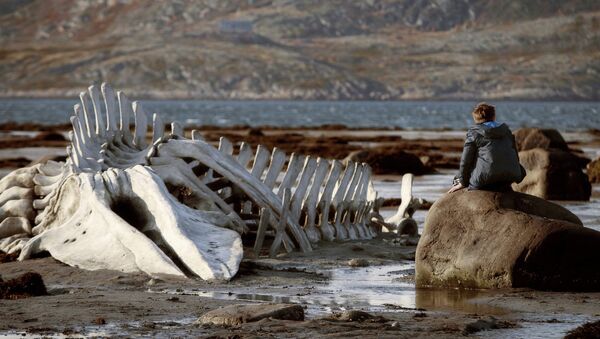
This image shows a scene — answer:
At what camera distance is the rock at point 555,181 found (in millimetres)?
22344

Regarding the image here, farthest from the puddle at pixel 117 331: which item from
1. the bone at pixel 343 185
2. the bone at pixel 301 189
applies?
the bone at pixel 343 185

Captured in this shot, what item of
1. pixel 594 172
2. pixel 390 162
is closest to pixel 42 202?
pixel 594 172

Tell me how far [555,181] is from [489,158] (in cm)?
1162

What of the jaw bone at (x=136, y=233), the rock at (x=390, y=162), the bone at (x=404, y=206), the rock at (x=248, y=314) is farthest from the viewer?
the rock at (x=390, y=162)

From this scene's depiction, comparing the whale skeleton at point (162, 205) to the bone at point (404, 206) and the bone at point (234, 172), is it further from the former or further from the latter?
the bone at point (404, 206)

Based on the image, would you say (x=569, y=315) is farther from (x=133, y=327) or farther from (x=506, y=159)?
(x=133, y=327)

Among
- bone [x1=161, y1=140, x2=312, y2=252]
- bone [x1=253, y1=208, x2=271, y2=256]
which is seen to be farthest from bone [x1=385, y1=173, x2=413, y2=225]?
bone [x1=253, y1=208, x2=271, y2=256]

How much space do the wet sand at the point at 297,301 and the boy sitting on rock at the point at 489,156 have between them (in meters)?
1.06

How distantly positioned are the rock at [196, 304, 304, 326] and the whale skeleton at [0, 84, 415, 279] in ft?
6.33

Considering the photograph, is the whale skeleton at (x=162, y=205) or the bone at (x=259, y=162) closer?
the whale skeleton at (x=162, y=205)

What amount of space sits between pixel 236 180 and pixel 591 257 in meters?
4.07

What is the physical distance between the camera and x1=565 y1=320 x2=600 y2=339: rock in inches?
320

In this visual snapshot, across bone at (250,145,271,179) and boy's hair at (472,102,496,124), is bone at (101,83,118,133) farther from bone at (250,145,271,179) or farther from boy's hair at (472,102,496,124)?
boy's hair at (472,102,496,124)

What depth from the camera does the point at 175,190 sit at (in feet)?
42.3
